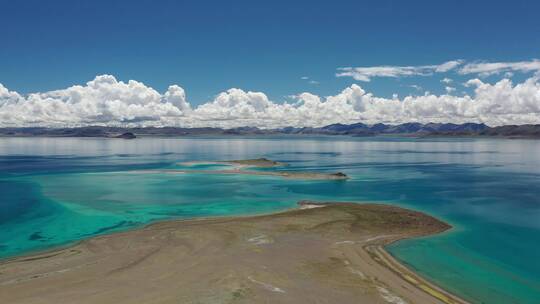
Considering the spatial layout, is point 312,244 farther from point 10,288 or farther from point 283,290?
point 10,288

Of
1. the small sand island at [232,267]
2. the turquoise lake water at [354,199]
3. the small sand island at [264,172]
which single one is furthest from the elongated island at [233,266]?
the small sand island at [264,172]

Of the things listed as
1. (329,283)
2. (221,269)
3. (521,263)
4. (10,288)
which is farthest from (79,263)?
(521,263)

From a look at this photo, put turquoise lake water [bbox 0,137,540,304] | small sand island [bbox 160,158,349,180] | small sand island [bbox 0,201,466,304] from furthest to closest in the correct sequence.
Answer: small sand island [bbox 160,158,349,180] → turquoise lake water [bbox 0,137,540,304] → small sand island [bbox 0,201,466,304]

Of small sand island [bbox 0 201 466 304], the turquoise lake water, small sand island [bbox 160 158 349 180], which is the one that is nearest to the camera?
small sand island [bbox 0 201 466 304]

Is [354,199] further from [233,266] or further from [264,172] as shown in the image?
[264,172]

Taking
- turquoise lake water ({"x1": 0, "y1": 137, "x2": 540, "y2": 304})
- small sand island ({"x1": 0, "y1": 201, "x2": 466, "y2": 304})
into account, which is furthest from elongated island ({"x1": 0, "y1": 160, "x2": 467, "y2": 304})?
turquoise lake water ({"x1": 0, "y1": 137, "x2": 540, "y2": 304})

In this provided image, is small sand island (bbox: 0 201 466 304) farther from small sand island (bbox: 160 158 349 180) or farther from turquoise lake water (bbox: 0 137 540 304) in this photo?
small sand island (bbox: 160 158 349 180)

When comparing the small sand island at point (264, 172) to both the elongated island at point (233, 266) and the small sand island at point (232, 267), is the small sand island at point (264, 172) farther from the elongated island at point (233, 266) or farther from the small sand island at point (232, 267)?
the small sand island at point (232, 267)

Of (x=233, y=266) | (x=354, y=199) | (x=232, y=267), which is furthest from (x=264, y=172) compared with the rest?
(x=232, y=267)
